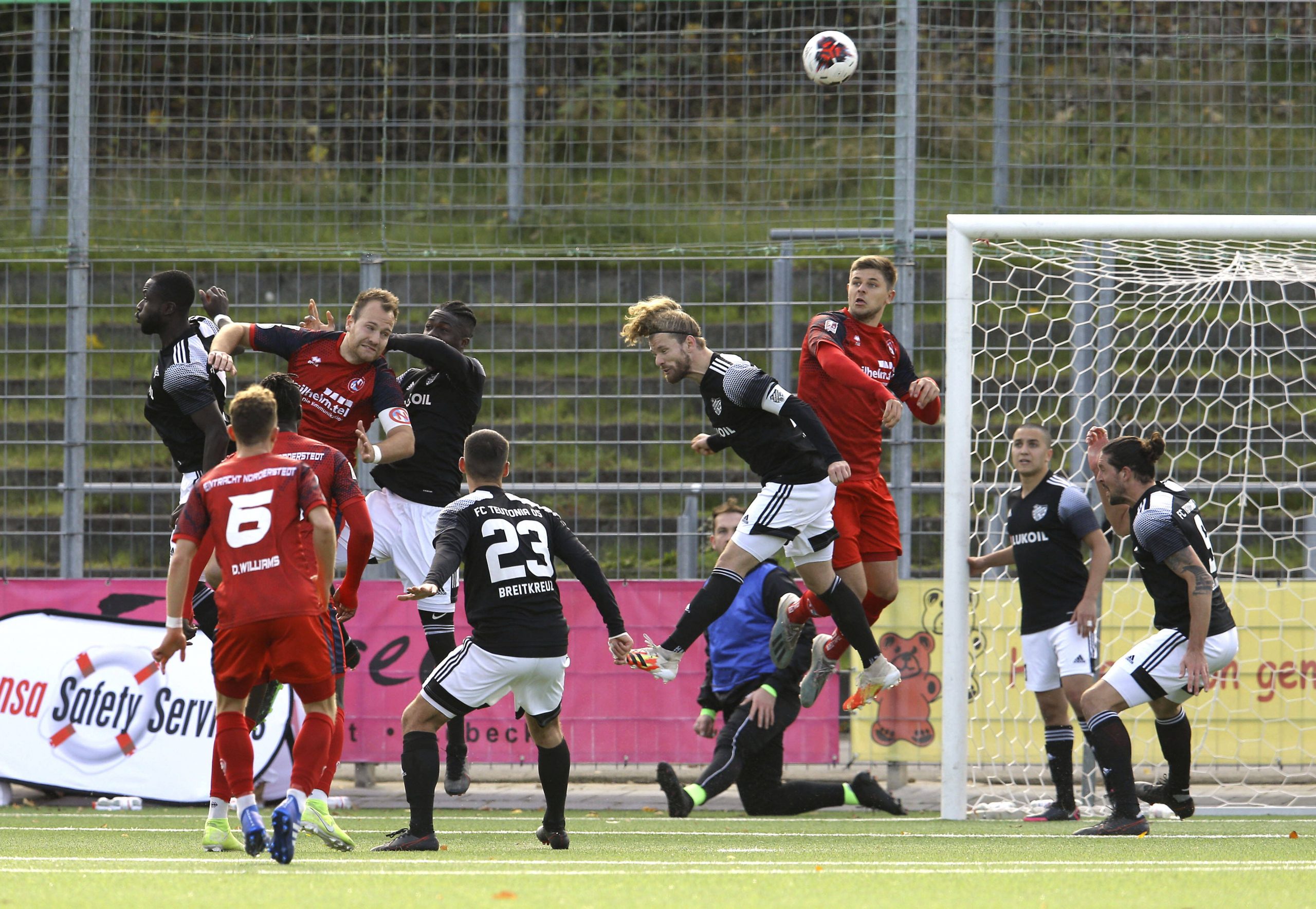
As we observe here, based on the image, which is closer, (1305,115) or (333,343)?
(333,343)

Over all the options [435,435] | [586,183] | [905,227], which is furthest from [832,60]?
[435,435]

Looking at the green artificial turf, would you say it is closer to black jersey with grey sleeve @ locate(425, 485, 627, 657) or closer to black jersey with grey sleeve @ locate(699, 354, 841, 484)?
black jersey with grey sleeve @ locate(425, 485, 627, 657)

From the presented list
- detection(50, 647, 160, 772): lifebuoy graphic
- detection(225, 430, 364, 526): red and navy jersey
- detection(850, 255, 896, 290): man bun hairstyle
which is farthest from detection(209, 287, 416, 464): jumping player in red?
detection(850, 255, 896, 290): man bun hairstyle

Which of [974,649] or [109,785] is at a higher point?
[974,649]

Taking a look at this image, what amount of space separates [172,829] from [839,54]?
5686 millimetres

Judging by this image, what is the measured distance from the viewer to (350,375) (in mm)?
7965

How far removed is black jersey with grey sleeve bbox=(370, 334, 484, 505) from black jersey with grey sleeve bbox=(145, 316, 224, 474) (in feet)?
3.41

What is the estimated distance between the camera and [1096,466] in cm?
807

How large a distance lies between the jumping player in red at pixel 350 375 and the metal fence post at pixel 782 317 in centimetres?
265

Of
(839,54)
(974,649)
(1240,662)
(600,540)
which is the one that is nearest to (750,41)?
(839,54)

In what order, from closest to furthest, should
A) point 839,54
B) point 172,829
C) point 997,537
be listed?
point 172,829, point 839,54, point 997,537

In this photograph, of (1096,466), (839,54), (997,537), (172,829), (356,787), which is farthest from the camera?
(997,537)

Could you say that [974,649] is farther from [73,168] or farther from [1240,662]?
[73,168]

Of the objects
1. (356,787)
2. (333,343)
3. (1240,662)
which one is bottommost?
(356,787)
